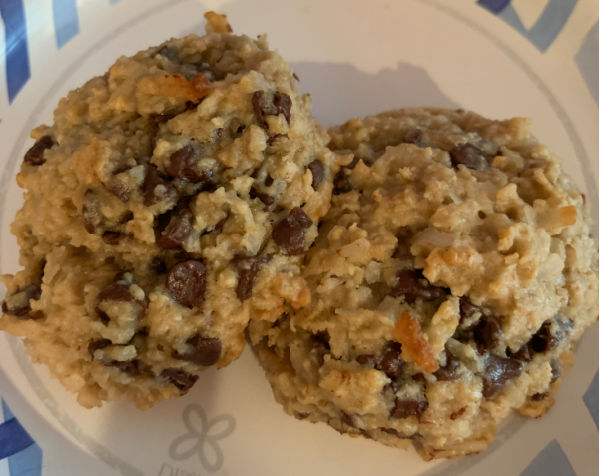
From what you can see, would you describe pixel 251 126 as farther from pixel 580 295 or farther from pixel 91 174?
pixel 580 295

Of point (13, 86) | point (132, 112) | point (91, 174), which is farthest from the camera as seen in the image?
point (13, 86)

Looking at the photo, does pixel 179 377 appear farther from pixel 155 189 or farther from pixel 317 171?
pixel 317 171

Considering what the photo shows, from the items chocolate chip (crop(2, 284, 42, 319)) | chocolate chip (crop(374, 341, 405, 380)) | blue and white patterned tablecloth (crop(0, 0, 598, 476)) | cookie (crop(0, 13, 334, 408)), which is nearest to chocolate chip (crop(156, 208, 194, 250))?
cookie (crop(0, 13, 334, 408))

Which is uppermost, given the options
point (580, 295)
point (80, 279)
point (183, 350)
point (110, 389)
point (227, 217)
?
point (227, 217)

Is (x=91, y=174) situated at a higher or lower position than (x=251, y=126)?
lower

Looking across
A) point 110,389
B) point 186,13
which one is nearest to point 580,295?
point 110,389
